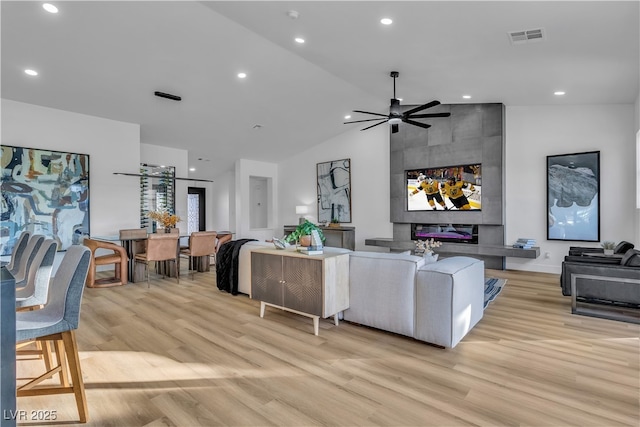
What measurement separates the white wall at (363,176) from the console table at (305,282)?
489 cm

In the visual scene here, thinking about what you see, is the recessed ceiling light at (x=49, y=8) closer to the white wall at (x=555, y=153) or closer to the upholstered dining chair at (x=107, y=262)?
the upholstered dining chair at (x=107, y=262)

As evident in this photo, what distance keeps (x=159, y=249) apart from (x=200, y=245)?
0.77 m

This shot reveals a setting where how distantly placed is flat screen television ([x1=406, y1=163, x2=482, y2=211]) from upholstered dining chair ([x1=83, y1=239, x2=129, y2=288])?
18.2ft

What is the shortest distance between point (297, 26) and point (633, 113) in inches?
206

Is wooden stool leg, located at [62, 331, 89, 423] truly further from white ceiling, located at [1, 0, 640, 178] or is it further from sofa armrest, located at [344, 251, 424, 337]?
white ceiling, located at [1, 0, 640, 178]

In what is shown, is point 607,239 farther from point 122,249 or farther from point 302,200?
point 122,249

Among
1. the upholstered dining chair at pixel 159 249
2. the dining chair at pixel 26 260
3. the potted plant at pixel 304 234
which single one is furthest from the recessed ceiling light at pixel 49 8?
the potted plant at pixel 304 234

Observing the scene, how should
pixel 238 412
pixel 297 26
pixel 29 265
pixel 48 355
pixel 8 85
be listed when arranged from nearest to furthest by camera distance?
pixel 238 412 < pixel 48 355 < pixel 29 265 < pixel 297 26 < pixel 8 85

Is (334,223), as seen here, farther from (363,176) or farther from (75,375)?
(75,375)

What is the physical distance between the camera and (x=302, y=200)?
9.60 m

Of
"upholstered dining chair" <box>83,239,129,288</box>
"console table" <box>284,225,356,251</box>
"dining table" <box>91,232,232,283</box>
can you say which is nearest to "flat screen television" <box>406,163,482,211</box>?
"console table" <box>284,225,356,251</box>

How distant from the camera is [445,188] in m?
6.82

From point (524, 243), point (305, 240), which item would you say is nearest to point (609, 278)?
point (524, 243)

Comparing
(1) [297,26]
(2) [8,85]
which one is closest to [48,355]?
(1) [297,26]
